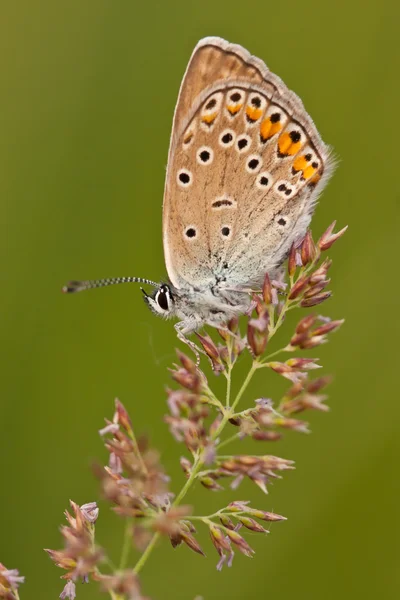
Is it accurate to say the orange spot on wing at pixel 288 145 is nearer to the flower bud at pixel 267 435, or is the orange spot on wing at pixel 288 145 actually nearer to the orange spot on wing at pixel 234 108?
the orange spot on wing at pixel 234 108

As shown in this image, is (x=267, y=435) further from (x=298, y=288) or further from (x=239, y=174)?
(x=239, y=174)

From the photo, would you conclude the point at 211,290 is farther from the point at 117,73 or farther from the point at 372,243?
the point at 117,73

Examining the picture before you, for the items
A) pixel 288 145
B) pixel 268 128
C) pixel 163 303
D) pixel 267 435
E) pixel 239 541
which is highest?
pixel 268 128

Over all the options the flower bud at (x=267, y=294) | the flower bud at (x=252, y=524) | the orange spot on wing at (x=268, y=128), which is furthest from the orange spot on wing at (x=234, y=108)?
the flower bud at (x=252, y=524)

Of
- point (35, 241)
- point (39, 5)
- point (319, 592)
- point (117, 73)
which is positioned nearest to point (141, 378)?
point (35, 241)

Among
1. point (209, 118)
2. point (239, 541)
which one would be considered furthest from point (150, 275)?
point (239, 541)

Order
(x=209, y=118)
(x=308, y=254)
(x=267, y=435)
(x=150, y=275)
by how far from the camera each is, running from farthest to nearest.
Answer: (x=150, y=275)
(x=209, y=118)
(x=308, y=254)
(x=267, y=435)
